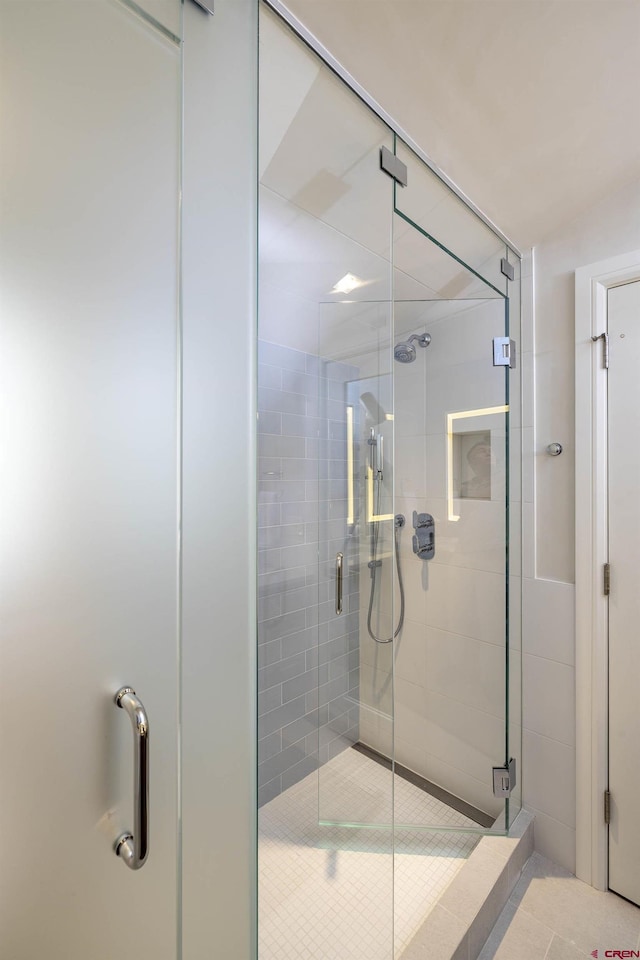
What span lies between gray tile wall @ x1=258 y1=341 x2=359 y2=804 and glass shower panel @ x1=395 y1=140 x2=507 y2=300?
0.55m

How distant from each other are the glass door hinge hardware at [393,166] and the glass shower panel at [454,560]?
0.44 m

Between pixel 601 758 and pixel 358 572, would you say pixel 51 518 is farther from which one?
pixel 601 758

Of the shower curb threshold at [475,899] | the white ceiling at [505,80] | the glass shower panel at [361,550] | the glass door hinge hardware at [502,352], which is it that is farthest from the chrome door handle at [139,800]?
the glass door hinge hardware at [502,352]

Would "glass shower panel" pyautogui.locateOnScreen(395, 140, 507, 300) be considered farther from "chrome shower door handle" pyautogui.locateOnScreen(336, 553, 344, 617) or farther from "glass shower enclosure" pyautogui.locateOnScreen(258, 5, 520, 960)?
"chrome shower door handle" pyautogui.locateOnScreen(336, 553, 344, 617)

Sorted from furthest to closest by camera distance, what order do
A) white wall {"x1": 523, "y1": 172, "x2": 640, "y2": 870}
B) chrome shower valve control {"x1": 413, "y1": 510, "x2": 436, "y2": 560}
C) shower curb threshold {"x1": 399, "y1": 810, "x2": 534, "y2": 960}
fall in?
1. chrome shower valve control {"x1": 413, "y1": 510, "x2": 436, "y2": 560}
2. white wall {"x1": 523, "y1": 172, "x2": 640, "y2": 870}
3. shower curb threshold {"x1": 399, "y1": 810, "x2": 534, "y2": 960}

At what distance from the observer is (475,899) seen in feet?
4.20

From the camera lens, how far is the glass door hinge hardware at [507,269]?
1.66 meters

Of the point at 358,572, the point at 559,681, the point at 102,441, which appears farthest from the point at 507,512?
the point at 102,441

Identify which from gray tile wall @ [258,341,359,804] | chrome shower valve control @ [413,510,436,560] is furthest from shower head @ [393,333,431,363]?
chrome shower valve control @ [413,510,436,560]

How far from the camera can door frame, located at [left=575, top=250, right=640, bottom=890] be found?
150 centimetres

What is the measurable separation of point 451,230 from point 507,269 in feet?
1.21

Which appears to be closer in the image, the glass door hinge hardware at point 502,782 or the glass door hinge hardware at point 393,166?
the glass door hinge hardware at point 393,166

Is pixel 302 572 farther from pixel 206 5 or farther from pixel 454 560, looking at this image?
pixel 206 5

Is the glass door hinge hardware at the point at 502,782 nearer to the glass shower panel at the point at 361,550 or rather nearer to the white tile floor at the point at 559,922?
the white tile floor at the point at 559,922
